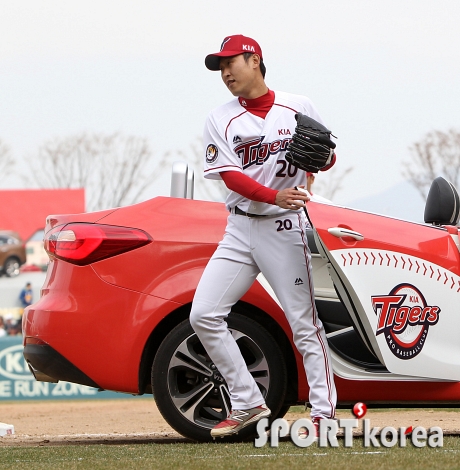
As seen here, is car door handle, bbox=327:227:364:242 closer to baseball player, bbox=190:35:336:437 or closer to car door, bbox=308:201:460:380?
car door, bbox=308:201:460:380

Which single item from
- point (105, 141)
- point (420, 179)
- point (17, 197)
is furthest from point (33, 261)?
point (420, 179)

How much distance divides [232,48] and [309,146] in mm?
620

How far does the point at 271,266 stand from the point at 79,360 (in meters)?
1.06

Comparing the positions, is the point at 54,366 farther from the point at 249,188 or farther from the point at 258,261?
the point at 249,188

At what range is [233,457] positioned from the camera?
392 centimetres

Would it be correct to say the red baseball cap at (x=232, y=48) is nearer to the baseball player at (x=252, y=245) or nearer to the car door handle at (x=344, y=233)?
the baseball player at (x=252, y=245)

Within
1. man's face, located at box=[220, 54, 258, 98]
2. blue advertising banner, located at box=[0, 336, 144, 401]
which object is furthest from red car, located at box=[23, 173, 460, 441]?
blue advertising banner, located at box=[0, 336, 144, 401]

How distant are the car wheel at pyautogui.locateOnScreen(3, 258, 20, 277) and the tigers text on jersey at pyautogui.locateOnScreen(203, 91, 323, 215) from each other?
22438 mm

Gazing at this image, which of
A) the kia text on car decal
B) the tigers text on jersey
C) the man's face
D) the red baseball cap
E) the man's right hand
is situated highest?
the red baseball cap

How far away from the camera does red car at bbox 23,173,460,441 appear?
15.4 ft

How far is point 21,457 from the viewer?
14.0ft

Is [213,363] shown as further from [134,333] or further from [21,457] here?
[21,457]

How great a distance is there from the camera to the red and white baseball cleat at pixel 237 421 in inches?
178

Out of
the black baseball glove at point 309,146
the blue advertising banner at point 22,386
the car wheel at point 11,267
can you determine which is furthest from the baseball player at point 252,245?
the car wheel at point 11,267
